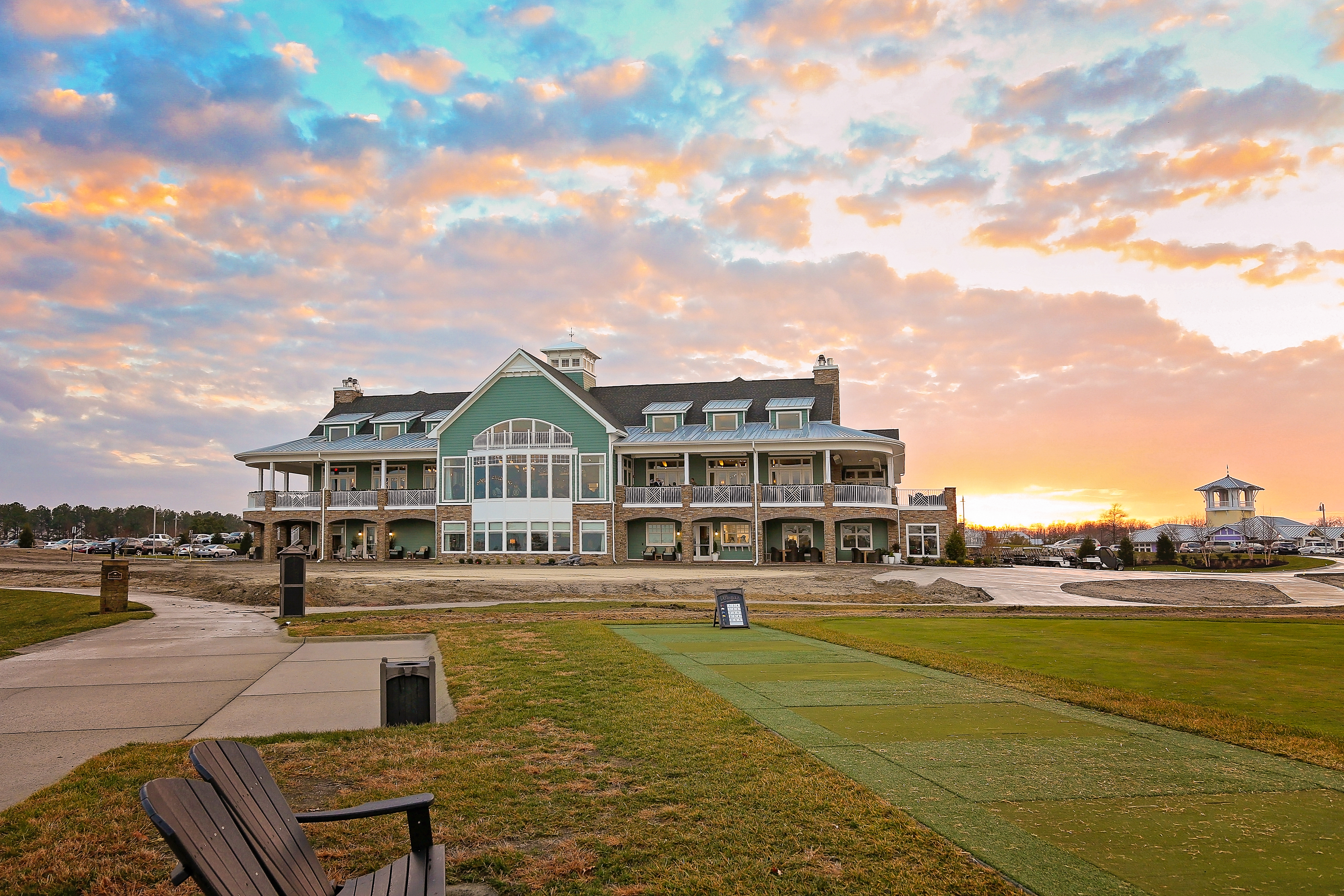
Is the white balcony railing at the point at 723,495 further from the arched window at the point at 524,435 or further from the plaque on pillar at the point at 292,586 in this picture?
the plaque on pillar at the point at 292,586

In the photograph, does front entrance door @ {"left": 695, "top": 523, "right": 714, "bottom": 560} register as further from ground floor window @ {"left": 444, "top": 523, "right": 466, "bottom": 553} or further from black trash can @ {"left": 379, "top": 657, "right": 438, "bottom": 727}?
black trash can @ {"left": 379, "top": 657, "right": 438, "bottom": 727}

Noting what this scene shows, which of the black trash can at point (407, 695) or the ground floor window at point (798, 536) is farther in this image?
the ground floor window at point (798, 536)

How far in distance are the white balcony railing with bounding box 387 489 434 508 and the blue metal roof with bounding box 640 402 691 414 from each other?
1303 cm

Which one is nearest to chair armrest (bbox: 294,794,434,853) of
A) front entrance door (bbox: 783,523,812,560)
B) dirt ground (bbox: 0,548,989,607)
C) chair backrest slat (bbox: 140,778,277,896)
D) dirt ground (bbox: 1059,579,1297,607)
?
chair backrest slat (bbox: 140,778,277,896)

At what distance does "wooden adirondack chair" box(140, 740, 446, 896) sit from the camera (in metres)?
2.50

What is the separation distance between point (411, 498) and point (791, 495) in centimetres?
2152

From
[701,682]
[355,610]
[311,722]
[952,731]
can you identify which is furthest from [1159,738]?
[355,610]

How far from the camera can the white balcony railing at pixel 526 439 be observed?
152 ft

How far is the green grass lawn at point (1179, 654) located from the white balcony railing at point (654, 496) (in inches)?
1019

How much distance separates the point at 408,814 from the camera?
366cm

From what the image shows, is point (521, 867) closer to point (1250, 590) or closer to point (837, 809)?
point (837, 809)

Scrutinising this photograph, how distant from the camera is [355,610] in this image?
21328 millimetres

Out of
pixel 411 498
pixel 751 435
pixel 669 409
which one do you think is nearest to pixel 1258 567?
pixel 751 435

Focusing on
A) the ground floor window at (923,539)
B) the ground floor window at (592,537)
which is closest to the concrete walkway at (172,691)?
the ground floor window at (592,537)
